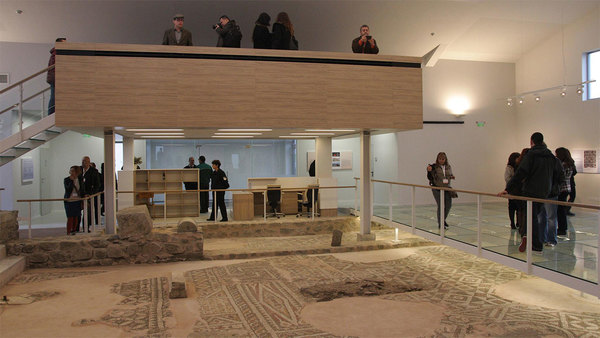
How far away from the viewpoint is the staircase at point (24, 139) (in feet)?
26.0

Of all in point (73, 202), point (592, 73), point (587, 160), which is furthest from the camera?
point (592, 73)

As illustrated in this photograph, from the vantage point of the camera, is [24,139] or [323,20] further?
[323,20]

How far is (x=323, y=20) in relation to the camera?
1202cm

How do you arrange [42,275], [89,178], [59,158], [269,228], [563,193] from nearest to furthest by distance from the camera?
[42,275]
[563,193]
[89,178]
[269,228]
[59,158]

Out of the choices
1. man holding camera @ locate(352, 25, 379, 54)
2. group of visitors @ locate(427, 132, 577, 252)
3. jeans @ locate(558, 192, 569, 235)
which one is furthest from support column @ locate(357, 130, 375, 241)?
jeans @ locate(558, 192, 569, 235)

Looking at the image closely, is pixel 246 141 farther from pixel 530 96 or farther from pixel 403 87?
pixel 530 96

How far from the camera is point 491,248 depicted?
6719 mm

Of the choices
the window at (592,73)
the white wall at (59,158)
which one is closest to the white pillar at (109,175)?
the white wall at (59,158)

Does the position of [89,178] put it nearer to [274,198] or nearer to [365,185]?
[274,198]

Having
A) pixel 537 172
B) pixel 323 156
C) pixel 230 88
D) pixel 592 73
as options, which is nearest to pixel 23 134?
pixel 230 88

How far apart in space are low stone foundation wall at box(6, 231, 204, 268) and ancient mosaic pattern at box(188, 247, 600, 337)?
3.48ft

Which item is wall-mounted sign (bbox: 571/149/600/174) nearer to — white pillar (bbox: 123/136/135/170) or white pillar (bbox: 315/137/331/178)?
white pillar (bbox: 315/137/331/178)

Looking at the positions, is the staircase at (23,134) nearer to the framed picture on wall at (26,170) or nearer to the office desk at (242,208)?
the framed picture on wall at (26,170)

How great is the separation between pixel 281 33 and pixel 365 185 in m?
3.85
